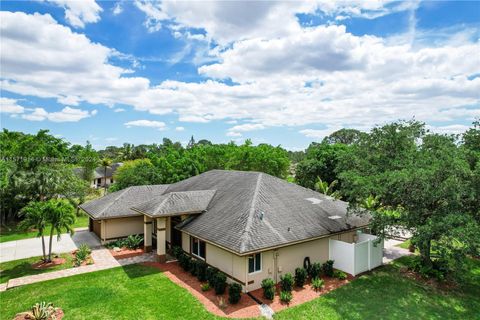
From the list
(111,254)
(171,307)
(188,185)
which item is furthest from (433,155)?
(111,254)

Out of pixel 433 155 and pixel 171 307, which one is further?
pixel 433 155

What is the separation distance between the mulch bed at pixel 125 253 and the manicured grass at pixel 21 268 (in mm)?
2601

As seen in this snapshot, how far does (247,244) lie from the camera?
44.4 feet

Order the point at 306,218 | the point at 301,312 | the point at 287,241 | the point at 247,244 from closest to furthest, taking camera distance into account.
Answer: the point at 301,312, the point at 247,244, the point at 287,241, the point at 306,218

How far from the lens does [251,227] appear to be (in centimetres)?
1488

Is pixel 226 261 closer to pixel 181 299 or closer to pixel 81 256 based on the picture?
pixel 181 299

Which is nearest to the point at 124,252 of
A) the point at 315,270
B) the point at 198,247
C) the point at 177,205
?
the point at 177,205

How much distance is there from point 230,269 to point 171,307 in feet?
11.1

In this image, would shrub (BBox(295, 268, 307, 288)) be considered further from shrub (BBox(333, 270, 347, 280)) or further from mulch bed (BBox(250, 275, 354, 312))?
shrub (BBox(333, 270, 347, 280))

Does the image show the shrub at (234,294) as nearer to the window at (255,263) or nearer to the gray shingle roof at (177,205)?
the window at (255,263)

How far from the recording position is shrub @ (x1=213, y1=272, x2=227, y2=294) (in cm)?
1380

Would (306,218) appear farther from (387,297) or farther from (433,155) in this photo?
(433,155)

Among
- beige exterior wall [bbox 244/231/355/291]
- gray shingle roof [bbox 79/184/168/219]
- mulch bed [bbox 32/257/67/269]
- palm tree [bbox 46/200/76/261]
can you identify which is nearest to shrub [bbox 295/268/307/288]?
beige exterior wall [bbox 244/231/355/291]

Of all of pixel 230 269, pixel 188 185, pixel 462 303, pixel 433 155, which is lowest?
pixel 462 303
